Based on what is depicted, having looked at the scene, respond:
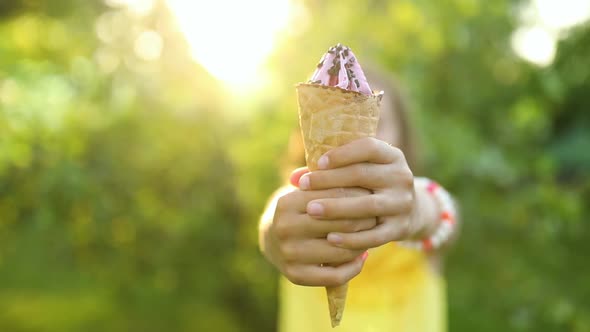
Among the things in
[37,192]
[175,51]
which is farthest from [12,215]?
[175,51]

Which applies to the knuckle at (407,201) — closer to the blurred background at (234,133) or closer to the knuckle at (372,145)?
the knuckle at (372,145)

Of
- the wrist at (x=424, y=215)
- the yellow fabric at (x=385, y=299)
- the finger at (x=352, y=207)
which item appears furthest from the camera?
the yellow fabric at (x=385, y=299)

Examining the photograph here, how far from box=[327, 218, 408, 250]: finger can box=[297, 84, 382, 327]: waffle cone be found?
0.35 feet

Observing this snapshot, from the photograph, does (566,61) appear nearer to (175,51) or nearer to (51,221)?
(175,51)

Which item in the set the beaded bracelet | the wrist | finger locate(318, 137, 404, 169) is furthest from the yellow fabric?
finger locate(318, 137, 404, 169)

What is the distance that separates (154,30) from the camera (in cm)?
461

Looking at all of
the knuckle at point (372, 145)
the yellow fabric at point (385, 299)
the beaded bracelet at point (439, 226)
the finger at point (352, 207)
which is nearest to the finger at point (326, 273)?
the finger at point (352, 207)

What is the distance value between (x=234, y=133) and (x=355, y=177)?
11.5ft

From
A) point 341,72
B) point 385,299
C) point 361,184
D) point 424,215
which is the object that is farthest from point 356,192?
point 385,299

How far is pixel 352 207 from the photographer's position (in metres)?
1.08

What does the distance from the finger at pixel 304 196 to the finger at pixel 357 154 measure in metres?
0.05

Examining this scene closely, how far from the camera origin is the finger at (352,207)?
107 cm

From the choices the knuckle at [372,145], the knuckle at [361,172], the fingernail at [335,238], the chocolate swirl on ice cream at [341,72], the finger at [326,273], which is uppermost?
the chocolate swirl on ice cream at [341,72]

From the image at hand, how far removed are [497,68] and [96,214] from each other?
335 centimetres
